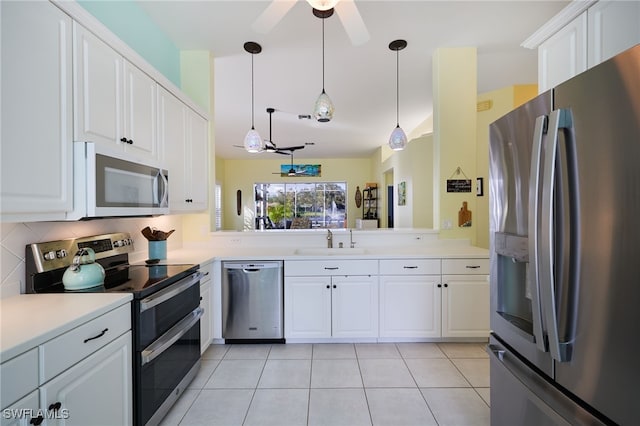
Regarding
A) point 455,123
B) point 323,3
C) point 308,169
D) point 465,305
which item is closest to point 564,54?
point 323,3

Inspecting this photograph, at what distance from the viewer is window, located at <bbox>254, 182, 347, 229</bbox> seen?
31.8ft

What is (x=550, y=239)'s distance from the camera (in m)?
0.89

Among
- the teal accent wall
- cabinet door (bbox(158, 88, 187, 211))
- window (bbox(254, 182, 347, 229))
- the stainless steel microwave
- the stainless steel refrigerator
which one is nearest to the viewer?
the stainless steel refrigerator

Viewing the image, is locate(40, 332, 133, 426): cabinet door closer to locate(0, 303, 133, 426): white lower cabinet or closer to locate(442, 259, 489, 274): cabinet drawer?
locate(0, 303, 133, 426): white lower cabinet

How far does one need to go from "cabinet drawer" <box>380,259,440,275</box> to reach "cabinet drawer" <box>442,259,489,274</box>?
0.08 meters

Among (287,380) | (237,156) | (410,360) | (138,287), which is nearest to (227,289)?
(287,380)

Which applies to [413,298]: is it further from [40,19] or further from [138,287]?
[40,19]

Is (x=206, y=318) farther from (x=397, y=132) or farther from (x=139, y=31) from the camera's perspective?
(x=397, y=132)

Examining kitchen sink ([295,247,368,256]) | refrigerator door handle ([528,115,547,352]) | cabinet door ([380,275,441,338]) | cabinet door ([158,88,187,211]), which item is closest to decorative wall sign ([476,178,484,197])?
cabinet door ([380,275,441,338])

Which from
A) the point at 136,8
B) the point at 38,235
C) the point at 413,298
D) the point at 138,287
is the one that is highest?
the point at 136,8

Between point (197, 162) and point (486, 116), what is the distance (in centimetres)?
386

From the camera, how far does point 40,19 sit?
4.17ft

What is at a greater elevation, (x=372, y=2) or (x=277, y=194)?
(x=372, y=2)

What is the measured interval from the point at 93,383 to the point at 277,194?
8745 mm
